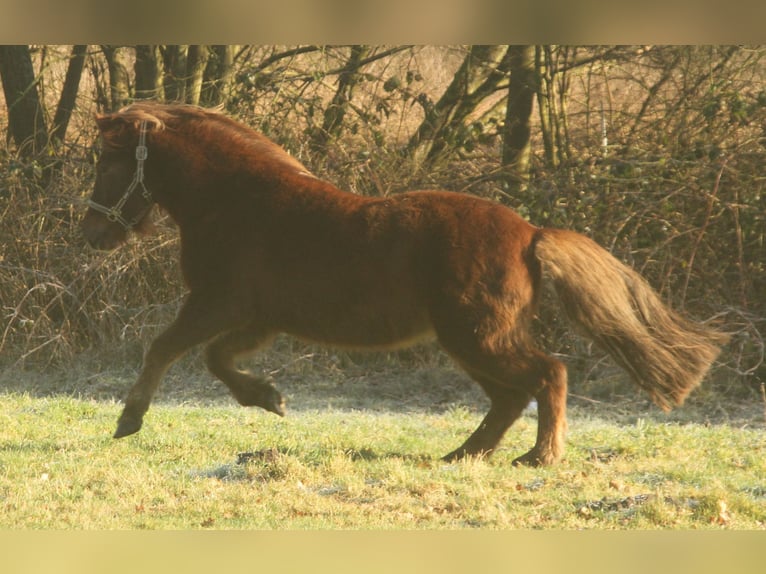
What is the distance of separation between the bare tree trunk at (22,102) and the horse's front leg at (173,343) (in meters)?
4.95

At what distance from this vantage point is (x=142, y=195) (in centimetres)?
624

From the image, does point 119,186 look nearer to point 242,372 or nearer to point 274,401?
point 242,372

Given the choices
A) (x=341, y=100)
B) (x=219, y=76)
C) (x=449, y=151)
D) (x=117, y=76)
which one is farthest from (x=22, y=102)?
(x=449, y=151)

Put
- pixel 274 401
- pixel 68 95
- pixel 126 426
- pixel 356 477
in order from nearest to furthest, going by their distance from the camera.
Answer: pixel 356 477 → pixel 126 426 → pixel 274 401 → pixel 68 95

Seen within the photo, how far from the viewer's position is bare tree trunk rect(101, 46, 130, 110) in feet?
33.4

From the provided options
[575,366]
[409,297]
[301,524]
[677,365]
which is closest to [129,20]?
[409,297]

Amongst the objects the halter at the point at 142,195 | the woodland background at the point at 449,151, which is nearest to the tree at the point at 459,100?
the woodland background at the point at 449,151

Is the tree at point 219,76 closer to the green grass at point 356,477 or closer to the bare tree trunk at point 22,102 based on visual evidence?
the bare tree trunk at point 22,102

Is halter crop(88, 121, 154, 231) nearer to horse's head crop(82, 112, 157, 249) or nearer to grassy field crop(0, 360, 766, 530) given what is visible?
horse's head crop(82, 112, 157, 249)

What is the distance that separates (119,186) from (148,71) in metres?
4.19

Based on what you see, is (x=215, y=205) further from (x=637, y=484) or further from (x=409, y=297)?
(x=637, y=484)

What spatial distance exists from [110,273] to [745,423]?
521cm

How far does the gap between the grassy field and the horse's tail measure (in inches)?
20.9

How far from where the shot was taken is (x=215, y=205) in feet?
19.7
